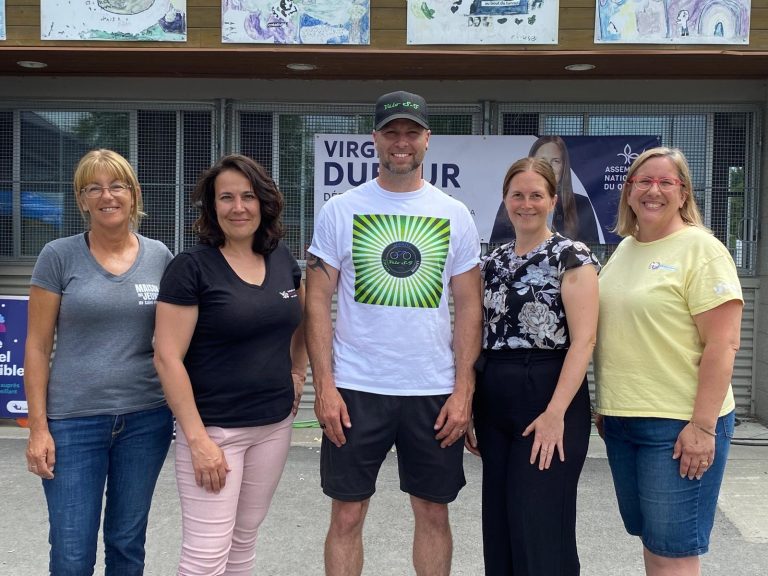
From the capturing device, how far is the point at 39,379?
2.51 m

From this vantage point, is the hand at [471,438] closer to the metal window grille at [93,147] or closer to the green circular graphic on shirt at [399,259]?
the green circular graphic on shirt at [399,259]

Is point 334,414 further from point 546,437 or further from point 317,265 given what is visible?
point 546,437

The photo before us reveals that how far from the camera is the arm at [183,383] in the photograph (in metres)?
2.44

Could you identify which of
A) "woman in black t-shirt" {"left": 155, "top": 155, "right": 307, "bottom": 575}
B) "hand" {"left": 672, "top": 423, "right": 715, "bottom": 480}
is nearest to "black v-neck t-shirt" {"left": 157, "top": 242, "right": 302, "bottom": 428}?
"woman in black t-shirt" {"left": 155, "top": 155, "right": 307, "bottom": 575}

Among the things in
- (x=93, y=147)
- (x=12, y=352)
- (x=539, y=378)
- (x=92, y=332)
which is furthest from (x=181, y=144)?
(x=539, y=378)

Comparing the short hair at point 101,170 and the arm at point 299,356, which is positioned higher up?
the short hair at point 101,170

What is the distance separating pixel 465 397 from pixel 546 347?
0.38m

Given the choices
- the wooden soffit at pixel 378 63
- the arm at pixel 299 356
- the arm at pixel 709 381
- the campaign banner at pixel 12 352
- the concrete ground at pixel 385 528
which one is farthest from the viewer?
the campaign banner at pixel 12 352

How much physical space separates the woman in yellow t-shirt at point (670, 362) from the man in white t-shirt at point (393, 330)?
0.57 m

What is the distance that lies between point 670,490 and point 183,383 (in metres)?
1.74

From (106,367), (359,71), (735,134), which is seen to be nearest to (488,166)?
(359,71)

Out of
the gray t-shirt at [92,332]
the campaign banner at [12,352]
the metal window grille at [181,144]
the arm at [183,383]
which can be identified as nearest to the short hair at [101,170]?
the gray t-shirt at [92,332]

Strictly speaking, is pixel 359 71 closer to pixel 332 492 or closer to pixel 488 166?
pixel 488 166

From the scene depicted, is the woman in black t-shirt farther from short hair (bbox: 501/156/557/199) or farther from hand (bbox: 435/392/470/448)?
short hair (bbox: 501/156/557/199)
